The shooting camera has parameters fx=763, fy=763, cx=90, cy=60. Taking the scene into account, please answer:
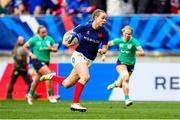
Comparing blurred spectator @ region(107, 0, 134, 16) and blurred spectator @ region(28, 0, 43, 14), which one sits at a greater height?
blurred spectator @ region(28, 0, 43, 14)

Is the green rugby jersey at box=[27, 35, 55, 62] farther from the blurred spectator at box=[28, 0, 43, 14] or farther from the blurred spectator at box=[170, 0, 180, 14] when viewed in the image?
the blurred spectator at box=[170, 0, 180, 14]

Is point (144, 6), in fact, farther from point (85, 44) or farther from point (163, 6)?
point (85, 44)

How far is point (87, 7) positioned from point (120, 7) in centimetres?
112

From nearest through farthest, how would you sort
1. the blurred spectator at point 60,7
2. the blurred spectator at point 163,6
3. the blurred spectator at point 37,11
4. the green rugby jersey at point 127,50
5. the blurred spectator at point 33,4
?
the green rugby jersey at point 127,50, the blurred spectator at point 163,6, the blurred spectator at point 60,7, the blurred spectator at point 37,11, the blurred spectator at point 33,4

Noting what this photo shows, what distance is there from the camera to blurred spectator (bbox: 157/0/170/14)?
25219mm

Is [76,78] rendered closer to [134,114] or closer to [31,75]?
[134,114]

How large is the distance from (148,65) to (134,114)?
8.41m

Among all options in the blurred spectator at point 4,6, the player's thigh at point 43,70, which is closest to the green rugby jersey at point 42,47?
the player's thigh at point 43,70

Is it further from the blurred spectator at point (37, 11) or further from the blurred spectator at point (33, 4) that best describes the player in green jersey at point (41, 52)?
the blurred spectator at point (33, 4)

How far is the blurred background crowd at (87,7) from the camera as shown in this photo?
2556 centimetres

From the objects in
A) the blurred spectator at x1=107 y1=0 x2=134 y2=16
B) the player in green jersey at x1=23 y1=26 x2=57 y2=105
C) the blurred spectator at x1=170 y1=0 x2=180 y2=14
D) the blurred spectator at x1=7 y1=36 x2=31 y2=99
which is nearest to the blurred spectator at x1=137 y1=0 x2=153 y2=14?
the blurred spectator at x1=107 y1=0 x2=134 y2=16

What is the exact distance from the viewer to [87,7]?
25.8 meters

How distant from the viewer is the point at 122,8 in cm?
2584

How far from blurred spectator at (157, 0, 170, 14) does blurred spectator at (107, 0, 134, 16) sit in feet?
3.20
